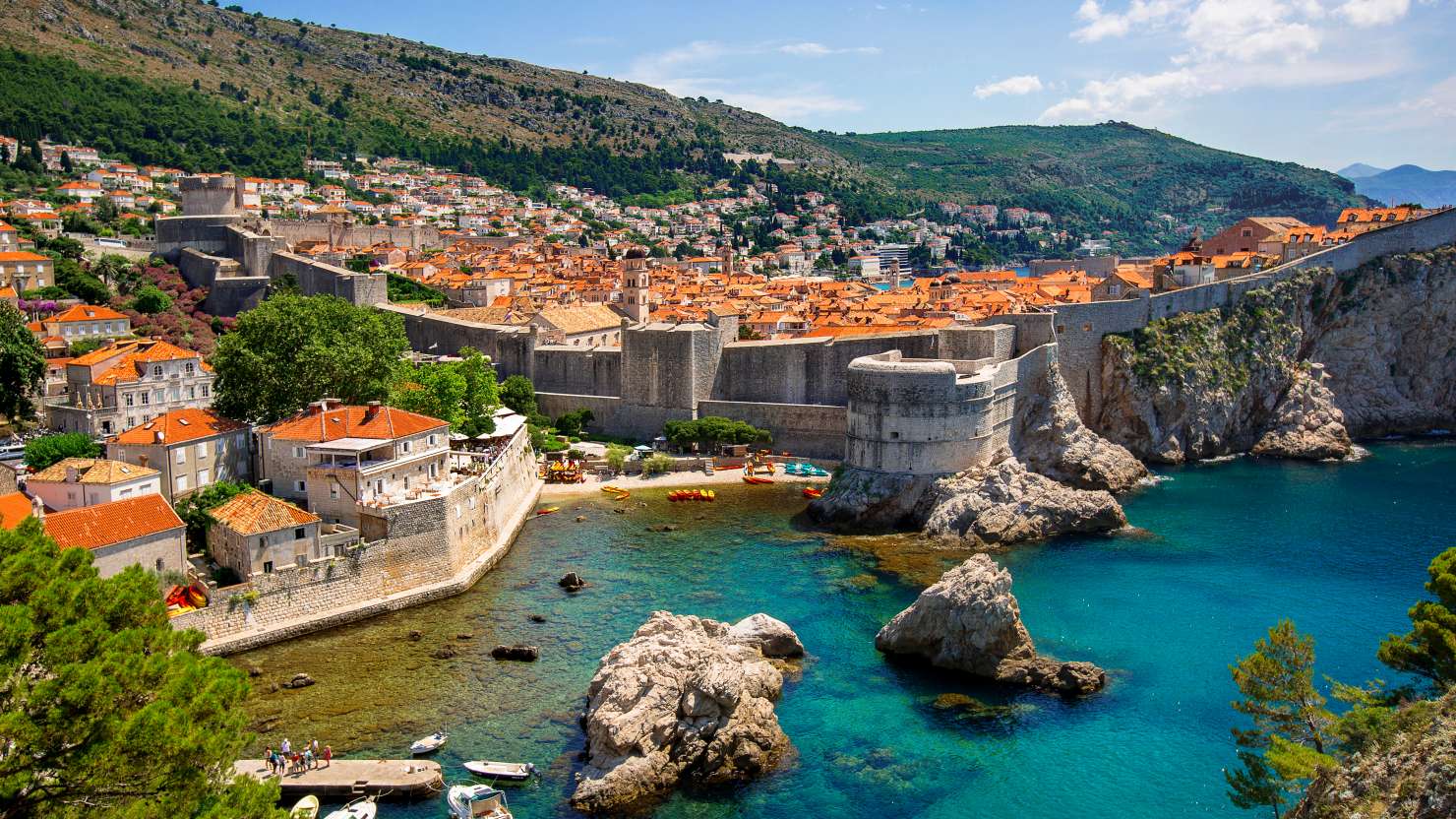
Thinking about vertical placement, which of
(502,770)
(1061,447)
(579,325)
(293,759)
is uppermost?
(579,325)

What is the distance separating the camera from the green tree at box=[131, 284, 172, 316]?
1455 inches

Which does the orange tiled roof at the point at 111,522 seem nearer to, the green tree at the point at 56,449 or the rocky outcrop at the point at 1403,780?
the green tree at the point at 56,449

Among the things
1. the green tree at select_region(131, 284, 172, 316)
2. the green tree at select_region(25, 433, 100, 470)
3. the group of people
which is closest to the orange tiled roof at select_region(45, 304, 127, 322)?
the green tree at select_region(131, 284, 172, 316)

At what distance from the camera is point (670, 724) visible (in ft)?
52.1

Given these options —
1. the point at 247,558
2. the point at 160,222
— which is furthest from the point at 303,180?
the point at 247,558

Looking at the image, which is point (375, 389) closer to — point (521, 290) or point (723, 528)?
point (723, 528)

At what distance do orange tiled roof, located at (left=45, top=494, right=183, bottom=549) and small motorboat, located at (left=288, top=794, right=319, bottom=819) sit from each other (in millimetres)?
6402

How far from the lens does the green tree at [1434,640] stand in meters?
12.6

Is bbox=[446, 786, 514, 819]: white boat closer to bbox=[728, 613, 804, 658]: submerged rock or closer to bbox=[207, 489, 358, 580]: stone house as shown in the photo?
bbox=[728, 613, 804, 658]: submerged rock

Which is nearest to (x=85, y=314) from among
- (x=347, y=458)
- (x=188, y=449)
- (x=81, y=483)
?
(x=188, y=449)

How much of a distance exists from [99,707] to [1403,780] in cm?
1029

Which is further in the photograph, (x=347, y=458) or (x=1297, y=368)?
(x=1297, y=368)

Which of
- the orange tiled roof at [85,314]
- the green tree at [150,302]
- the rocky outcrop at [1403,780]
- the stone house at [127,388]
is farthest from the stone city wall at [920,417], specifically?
the green tree at [150,302]

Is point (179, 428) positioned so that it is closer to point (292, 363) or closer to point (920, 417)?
point (292, 363)
